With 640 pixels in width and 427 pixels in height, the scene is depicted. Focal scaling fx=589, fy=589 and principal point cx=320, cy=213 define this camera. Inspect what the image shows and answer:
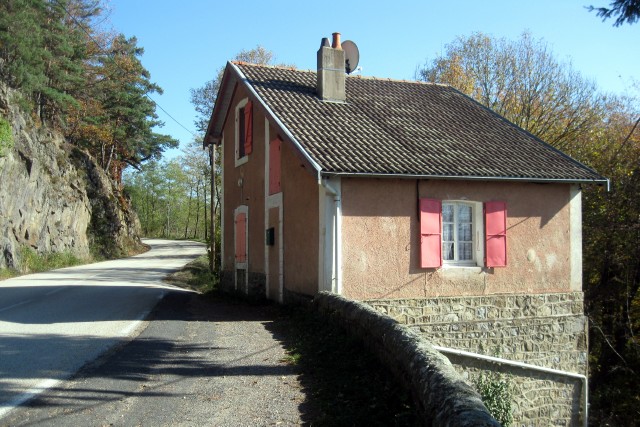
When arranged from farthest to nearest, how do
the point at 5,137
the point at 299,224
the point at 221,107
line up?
the point at 5,137, the point at 221,107, the point at 299,224

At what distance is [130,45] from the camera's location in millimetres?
40375

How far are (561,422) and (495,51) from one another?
21733 millimetres

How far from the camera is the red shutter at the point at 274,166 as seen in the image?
13.8 metres

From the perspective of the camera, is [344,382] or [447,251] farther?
[447,251]

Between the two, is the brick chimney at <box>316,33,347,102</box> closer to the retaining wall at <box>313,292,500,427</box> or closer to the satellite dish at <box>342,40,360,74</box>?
the satellite dish at <box>342,40,360,74</box>

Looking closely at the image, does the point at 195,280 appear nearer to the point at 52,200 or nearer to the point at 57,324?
the point at 52,200

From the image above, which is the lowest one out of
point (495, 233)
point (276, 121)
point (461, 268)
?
point (461, 268)

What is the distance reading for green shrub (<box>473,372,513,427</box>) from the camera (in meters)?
9.79

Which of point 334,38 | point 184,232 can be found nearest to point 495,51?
point 334,38

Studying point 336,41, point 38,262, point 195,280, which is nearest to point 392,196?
point 336,41

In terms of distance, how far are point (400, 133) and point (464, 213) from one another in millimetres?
2352

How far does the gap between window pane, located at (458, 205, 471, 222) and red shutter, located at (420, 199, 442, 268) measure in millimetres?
816

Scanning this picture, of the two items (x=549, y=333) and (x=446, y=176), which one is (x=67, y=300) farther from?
(x=549, y=333)

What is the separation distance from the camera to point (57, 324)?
10594 millimetres
